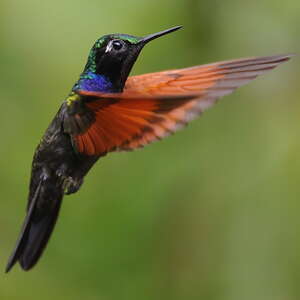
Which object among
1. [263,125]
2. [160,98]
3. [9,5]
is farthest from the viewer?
[263,125]

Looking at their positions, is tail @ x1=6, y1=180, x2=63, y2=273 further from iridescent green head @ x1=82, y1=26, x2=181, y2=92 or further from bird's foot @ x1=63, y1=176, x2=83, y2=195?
iridescent green head @ x1=82, y1=26, x2=181, y2=92

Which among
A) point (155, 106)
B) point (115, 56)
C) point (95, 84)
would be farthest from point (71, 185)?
point (155, 106)

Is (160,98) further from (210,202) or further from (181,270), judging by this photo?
(181,270)

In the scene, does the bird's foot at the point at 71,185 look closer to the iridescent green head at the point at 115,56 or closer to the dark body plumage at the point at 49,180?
the dark body plumage at the point at 49,180

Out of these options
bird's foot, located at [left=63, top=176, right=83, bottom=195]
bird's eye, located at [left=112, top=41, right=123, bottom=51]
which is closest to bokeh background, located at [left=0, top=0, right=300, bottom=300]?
bird's foot, located at [left=63, top=176, right=83, bottom=195]

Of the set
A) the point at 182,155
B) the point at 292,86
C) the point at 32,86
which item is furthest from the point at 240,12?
the point at 32,86

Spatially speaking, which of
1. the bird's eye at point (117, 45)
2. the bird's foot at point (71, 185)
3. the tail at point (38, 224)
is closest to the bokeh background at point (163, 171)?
the tail at point (38, 224)

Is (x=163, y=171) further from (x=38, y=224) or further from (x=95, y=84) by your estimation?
(x=95, y=84)
